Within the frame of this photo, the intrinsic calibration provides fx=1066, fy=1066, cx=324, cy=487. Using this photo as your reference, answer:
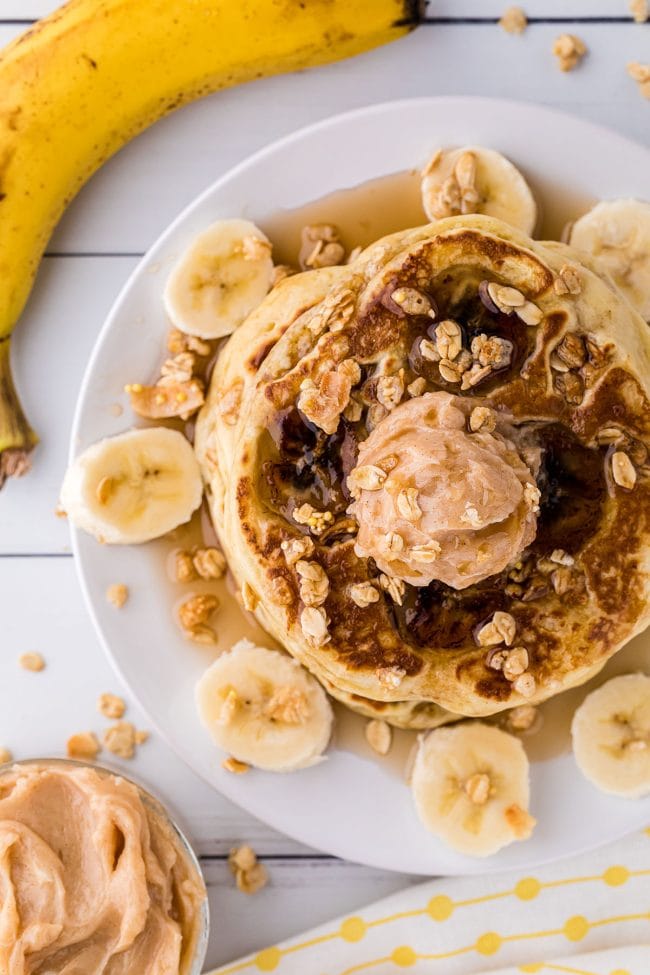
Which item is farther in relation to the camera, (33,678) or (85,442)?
(33,678)

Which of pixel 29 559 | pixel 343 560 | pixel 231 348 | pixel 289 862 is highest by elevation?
pixel 231 348

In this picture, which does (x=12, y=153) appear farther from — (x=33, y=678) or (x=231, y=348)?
(x=33, y=678)

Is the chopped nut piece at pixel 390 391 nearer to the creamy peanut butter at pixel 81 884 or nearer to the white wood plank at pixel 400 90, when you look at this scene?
the white wood plank at pixel 400 90

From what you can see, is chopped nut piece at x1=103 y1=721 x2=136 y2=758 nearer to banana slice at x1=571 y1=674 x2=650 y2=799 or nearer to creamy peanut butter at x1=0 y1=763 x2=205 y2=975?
creamy peanut butter at x1=0 y1=763 x2=205 y2=975

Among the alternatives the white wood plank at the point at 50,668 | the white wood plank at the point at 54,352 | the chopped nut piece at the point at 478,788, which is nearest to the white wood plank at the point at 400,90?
the white wood plank at the point at 54,352

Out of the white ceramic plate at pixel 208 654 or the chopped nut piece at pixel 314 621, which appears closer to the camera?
the chopped nut piece at pixel 314 621

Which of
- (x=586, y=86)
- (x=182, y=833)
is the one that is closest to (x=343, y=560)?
(x=182, y=833)
